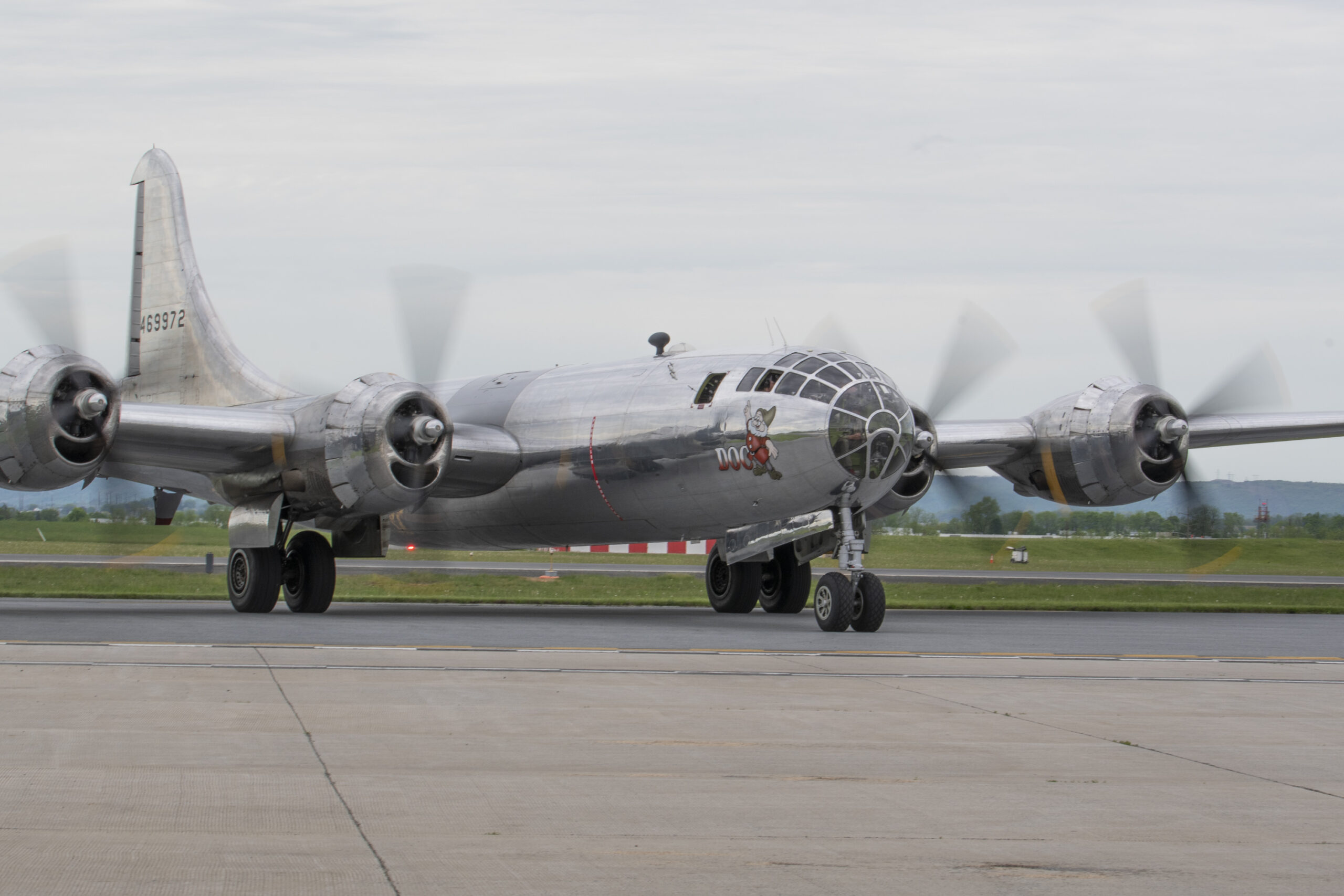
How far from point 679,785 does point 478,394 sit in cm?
1900

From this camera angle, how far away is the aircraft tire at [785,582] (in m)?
25.8

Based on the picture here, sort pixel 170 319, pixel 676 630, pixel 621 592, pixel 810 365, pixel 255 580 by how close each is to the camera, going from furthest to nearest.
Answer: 1. pixel 621 592
2. pixel 170 319
3. pixel 255 580
4. pixel 810 365
5. pixel 676 630

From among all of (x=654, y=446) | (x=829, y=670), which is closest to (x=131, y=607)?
(x=654, y=446)

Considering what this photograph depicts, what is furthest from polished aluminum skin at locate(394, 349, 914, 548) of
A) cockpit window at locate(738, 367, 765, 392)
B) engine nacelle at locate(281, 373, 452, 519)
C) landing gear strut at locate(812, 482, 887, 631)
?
engine nacelle at locate(281, 373, 452, 519)

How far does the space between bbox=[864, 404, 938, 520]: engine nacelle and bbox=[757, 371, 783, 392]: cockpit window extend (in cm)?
409

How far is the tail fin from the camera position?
1099 inches

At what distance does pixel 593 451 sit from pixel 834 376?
4.57 m

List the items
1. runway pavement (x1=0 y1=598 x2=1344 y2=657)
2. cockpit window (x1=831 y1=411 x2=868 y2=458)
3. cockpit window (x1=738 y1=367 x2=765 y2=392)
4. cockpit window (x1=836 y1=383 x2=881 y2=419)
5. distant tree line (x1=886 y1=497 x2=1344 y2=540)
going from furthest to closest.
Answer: distant tree line (x1=886 y1=497 x2=1344 y2=540), cockpit window (x1=738 y1=367 x2=765 y2=392), cockpit window (x1=836 y1=383 x2=881 y2=419), cockpit window (x1=831 y1=411 x2=868 y2=458), runway pavement (x1=0 y1=598 x2=1344 y2=657)

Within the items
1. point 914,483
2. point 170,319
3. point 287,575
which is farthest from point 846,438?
point 170,319

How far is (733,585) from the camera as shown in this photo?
2591cm

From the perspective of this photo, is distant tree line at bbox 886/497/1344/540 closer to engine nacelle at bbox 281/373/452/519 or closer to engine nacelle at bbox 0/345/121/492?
engine nacelle at bbox 281/373/452/519

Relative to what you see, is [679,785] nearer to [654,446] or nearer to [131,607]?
[654,446]

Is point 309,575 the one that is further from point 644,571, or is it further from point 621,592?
point 644,571

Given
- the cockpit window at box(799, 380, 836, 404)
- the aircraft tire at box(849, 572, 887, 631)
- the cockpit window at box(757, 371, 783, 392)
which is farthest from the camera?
the cockpit window at box(757, 371, 783, 392)
